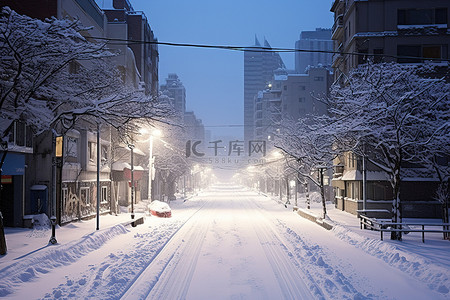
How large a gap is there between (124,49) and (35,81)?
2948 cm

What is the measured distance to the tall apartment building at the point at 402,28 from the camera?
127 ft

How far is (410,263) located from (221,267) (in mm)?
5770

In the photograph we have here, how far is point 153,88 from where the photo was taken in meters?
75.8

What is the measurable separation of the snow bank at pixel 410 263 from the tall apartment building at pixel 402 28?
22.4 m

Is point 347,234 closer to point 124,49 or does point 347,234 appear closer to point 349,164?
point 349,164

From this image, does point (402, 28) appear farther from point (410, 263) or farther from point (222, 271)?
point (222, 271)


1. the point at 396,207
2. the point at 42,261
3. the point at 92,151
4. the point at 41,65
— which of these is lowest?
the point at 42,261

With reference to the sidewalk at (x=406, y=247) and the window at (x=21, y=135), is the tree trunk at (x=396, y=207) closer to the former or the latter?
the sidewalk at (x=406, y=247)

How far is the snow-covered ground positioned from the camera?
11492mm

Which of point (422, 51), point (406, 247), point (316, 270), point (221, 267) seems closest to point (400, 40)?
point (422, 51)

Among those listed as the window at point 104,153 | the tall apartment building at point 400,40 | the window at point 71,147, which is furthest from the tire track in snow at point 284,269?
the window at point 104,153

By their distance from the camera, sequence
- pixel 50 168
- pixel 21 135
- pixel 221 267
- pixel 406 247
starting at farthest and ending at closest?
pixel 50 168
pixel 21 135
pixel 406 247
pixel 221 267

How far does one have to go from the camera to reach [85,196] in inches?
1320

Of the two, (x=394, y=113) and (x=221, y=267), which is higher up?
(x=394, y=113)
